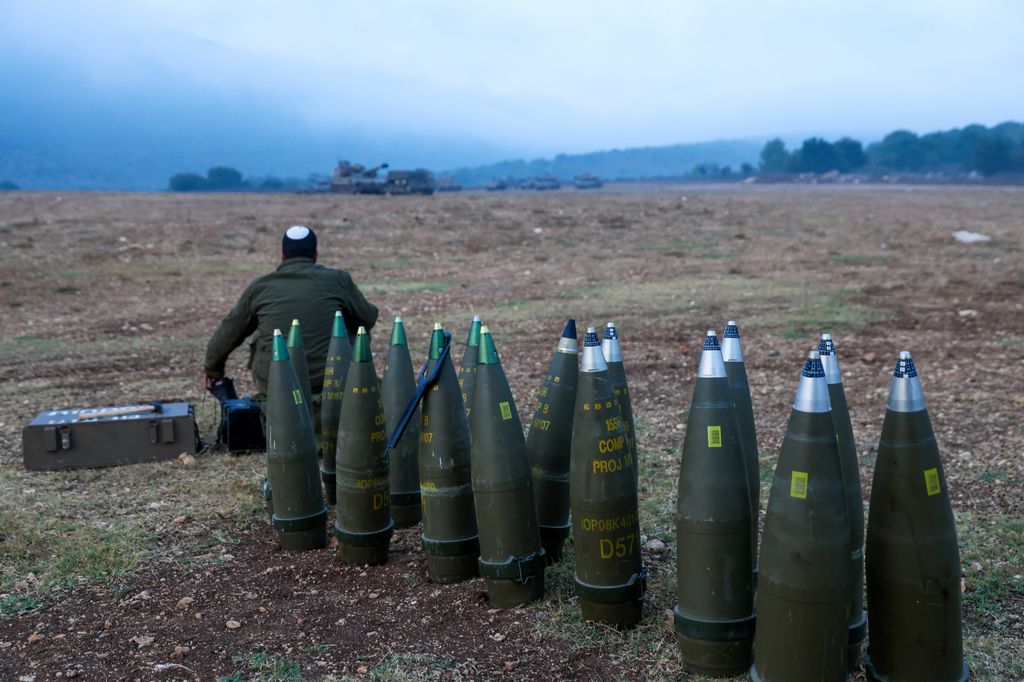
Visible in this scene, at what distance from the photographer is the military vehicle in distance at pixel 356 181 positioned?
1670 inches

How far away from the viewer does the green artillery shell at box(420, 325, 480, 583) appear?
4.33 meters

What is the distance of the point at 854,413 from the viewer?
297 inches

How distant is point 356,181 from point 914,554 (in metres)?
41.1

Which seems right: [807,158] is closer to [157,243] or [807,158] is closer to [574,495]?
[157,243]

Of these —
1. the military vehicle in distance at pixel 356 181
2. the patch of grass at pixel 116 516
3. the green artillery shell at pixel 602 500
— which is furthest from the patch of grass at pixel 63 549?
the military vehicle in distance at pixel 356 181

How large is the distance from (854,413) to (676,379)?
1710 millimetres

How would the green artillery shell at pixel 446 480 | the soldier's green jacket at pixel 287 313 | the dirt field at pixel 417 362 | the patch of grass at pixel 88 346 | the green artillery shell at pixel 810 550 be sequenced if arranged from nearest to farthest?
1. the green artillery shell at pixel 810 550
2. the dirt field at pixel 417 362
3. the green artillery shell at pixel 446 480
4. the soldier's green jacket at pixel 287 313
5. the patch of grass at pixel 88 346

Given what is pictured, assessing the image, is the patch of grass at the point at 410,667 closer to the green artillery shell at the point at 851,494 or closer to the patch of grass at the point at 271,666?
the patch of grass at the point at 271,666

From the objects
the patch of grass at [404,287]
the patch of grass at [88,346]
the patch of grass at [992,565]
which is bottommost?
the patch of grass at [992,565]

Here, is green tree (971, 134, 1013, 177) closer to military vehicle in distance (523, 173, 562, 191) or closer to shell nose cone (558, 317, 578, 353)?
military vehicle in distance (523, 173, 562, 191)

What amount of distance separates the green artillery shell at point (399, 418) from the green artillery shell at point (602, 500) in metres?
1.34

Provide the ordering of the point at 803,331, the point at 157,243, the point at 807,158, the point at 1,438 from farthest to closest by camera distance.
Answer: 1. the point at 807,158
2. the point at 157,243
3. the point at 803,331
4. the point at 1,438

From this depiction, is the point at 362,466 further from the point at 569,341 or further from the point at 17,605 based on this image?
the point at 17,605

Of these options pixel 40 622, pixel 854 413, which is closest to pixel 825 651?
pixel 40 622
